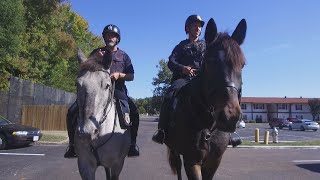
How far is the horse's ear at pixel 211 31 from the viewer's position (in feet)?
15.1

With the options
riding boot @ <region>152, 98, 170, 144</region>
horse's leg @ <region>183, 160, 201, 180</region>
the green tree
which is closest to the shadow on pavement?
riding boot @ <region>152, 98, 170, 144</region>

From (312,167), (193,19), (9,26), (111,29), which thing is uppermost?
(9,26)

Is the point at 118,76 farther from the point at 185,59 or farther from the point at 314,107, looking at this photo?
the point at 314,107

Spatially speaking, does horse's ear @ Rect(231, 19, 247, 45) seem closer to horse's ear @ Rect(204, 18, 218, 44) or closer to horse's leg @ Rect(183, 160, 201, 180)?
horse's ear @ Rect(204, 18, 218, 44)

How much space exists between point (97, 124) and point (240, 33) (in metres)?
1.99

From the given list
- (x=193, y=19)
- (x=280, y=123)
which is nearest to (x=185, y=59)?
(x=193, y=19)

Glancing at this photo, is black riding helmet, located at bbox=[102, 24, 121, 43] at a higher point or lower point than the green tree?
lower

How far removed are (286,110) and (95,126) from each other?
11305 centimetres

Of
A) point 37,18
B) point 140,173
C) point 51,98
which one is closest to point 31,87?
point 51,98

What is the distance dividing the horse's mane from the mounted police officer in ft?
6.36

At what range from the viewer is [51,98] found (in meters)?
35.3

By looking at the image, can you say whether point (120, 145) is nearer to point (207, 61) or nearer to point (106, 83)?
point (106, 83)

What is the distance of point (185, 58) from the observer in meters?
6.18

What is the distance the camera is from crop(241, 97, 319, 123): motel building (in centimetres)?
11031
